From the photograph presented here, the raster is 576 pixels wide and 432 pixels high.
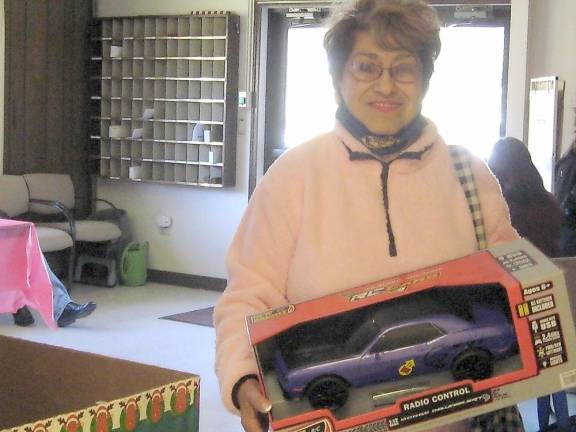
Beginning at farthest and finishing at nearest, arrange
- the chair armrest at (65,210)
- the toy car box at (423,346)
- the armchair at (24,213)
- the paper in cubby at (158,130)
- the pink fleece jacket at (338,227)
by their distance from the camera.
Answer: the paper in cubby at (158,130) → the chair armrest at (65,210) → the armchair at (24,213) → the pink fleece jacket at (338,227) → the toy car box at (423,346)

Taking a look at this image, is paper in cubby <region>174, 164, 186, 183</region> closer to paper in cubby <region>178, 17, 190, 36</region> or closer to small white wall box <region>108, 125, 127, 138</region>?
small white wall box <region>108, 125, 127, 138</region>

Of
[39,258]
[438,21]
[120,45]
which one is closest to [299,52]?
[120,45]

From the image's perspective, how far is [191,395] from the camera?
1.01 m

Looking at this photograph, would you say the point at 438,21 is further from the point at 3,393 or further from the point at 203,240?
the point at 203,240

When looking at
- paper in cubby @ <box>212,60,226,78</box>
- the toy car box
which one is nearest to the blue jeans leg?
paper in cubby @ <box>212,60,226,78</box>

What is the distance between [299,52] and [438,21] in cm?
549

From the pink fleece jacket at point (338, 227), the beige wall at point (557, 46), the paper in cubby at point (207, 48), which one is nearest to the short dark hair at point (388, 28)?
the pink fleece jacket at point (338, 227)

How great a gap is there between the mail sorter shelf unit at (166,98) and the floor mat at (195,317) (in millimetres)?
1157

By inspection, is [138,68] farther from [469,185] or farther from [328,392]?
[328,392]

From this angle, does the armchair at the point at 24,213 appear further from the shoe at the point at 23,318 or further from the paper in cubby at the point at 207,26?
the paper in cubby at the point at 207,26

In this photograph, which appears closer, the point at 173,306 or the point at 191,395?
the point at 191,395

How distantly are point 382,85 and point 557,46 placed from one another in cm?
453

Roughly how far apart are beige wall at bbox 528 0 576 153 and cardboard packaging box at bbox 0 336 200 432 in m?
4.80

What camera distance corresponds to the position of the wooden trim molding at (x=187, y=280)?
22.6 ft
